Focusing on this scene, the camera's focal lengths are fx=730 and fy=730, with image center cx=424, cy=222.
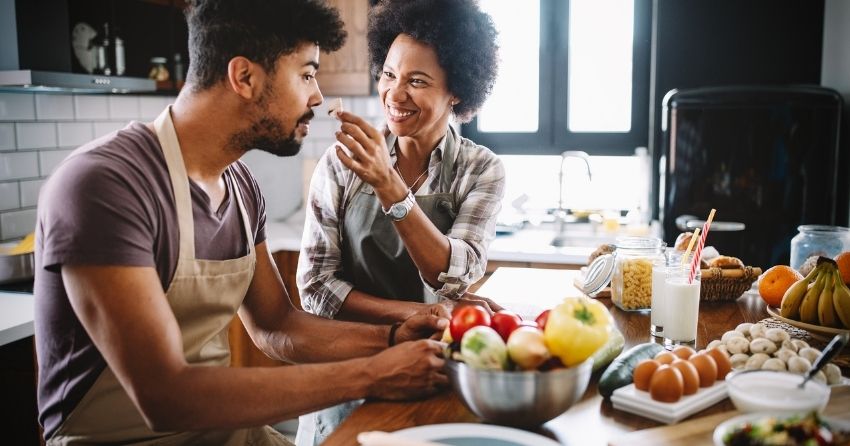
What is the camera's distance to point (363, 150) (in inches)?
65.2

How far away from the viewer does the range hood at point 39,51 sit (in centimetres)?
238

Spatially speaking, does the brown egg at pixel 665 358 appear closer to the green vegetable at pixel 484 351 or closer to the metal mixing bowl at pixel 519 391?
the metal mixing bowl at pixel 519 391

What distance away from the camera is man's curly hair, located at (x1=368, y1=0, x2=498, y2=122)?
2.11 metres

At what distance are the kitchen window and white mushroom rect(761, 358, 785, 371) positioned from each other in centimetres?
291

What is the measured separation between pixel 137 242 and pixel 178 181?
0.21m

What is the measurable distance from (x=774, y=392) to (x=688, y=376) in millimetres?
133

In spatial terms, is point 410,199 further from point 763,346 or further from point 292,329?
point 763,346

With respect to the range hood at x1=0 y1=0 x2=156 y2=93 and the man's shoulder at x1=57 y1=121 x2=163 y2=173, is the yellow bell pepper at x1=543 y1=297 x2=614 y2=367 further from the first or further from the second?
the range hood at x1=0 y1=0 x2=156 y2=93

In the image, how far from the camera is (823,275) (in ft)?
5.07

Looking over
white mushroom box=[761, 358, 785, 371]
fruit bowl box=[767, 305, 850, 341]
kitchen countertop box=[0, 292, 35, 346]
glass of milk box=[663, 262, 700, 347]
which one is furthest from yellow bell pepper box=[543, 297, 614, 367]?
kitchen countertop box=[0, 292, 35, 346]

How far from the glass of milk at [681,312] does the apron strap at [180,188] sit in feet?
3.35

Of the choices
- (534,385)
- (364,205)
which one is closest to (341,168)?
(364,205)

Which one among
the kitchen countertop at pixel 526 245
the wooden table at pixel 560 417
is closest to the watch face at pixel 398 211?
the wooden table at pixel 560 417

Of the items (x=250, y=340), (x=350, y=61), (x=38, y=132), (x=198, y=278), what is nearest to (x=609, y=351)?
(x=198, y=278)
